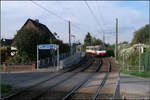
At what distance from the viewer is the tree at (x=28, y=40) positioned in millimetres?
33844

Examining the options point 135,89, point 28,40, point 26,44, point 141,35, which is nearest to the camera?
point 135,89

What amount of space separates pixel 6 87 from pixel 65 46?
36643 millimetres

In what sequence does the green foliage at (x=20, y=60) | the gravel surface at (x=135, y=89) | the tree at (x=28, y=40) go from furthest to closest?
the green foliage at (x=20, y=60) → the tree at (x=28, y=40) → the gravel surface at (x=135, y=89)

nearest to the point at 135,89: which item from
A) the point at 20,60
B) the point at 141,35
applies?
the point at 20,60

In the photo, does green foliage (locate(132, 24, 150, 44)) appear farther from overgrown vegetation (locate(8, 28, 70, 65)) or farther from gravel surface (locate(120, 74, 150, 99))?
gravel surface (locate(120, 74, 150, 99))

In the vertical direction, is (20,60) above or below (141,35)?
below

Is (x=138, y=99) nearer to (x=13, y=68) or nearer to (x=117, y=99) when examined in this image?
(x=117, y=99)

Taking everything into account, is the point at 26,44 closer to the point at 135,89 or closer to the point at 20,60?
the point at 20,60

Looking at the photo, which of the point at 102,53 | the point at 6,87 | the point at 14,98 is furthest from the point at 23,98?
the point at 102,53

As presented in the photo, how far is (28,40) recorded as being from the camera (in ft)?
113

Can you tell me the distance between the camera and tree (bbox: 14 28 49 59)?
33844 mm

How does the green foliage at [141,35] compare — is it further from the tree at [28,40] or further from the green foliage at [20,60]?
the green foliage at [20,60]

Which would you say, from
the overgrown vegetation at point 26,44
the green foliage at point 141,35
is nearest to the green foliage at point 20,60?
the overgrown vegetation at point 26,44

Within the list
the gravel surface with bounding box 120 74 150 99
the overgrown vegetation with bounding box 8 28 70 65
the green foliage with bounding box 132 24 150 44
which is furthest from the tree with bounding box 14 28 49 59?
the green foliage with bounding box 132 24 150 44
